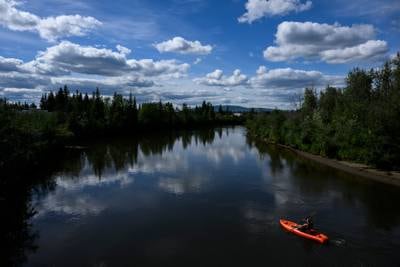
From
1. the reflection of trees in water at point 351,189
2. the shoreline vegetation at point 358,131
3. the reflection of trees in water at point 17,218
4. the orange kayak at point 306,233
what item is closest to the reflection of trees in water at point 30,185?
the reflection of trees in water at point 17,218

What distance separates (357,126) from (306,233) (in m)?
26.4

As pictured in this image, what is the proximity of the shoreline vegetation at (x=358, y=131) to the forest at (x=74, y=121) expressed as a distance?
102 feet

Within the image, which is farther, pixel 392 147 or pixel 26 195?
pixel 392 147

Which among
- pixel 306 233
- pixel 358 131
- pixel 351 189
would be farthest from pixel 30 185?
pixel 358 131

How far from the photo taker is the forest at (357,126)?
3266 centimetres

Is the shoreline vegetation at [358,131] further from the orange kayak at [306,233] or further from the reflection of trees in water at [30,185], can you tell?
the reflection of trees in water at [30,185]

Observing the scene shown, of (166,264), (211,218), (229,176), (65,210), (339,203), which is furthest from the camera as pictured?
(229,176)

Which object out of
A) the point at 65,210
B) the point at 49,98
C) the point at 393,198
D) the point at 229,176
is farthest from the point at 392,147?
the point at 49,98

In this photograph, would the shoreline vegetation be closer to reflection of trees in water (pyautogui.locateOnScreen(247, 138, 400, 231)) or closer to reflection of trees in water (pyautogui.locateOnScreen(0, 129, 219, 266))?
reflection of trees in water (pyautogui.locateOnScreen(247, 138, 400, 231))

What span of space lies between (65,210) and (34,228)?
3.15m

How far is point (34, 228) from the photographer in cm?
1823

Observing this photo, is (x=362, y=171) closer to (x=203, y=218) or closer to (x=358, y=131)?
(x=358, y=131)

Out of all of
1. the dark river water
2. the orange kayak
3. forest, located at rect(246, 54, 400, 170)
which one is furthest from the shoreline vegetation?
the orange kayak

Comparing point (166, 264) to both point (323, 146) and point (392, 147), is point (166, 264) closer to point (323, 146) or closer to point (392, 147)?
point (392, 147)
